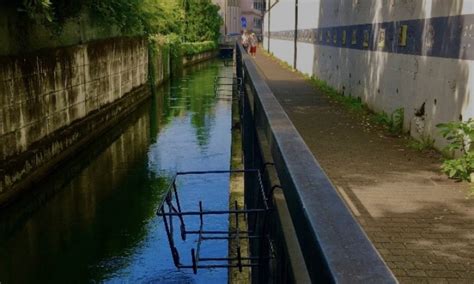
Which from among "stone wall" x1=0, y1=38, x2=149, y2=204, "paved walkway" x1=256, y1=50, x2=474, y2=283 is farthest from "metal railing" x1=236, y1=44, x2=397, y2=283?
"stone wall" x1=0, y1=38, x2=149, y2=204

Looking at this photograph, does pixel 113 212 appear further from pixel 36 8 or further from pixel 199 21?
pixel 199 21

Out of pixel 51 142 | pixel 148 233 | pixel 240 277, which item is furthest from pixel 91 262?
pixel 51 142

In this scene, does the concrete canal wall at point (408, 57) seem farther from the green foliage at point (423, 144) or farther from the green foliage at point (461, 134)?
the green foliage at point (461, 134)

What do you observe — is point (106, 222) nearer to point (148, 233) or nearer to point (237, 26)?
point (148, 233)

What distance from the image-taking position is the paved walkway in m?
4.03

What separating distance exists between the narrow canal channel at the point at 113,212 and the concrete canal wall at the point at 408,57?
373 centimetres

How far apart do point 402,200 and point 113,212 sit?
18.7ft

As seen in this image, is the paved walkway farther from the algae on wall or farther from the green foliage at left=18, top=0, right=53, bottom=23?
the algae on wall

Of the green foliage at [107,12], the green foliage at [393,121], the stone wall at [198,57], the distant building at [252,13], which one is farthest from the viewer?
the distant building at [252,13]

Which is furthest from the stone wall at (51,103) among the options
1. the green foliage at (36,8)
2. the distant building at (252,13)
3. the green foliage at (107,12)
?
the distant building at (252,13)

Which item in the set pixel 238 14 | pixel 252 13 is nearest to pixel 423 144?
Answer: pixel 238 14

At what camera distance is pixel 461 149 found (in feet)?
21.5

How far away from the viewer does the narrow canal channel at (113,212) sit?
23.7ft

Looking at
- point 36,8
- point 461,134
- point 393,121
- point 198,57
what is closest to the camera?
point 461,134
